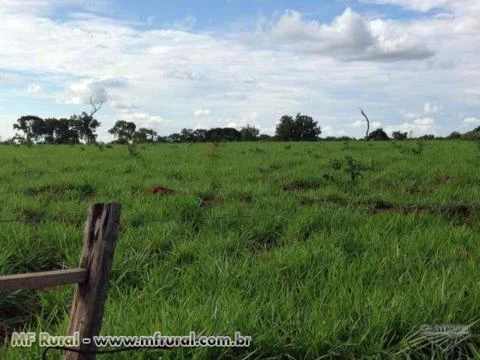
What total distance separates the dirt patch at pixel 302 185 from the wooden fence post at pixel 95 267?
7.35 metres

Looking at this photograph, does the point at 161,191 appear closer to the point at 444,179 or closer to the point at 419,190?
the point at 419,190

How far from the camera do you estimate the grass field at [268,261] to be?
11.3 ft

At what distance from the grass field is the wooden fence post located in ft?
1.91

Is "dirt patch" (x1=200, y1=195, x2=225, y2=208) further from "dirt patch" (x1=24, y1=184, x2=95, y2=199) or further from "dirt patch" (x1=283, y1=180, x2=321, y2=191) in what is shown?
"dirt patch" (x1=24, y1=184, x2=95, y2=199)

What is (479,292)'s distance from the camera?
13.1 feet

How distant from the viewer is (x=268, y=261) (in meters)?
4.95

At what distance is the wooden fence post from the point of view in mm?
2473

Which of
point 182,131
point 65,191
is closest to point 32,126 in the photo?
point 182,131

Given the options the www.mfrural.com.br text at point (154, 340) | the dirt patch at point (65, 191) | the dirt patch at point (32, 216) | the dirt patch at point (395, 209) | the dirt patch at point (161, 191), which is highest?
the dirt patch at point (161, 191)

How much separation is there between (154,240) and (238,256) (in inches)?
35.2

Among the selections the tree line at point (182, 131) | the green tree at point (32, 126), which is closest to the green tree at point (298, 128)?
the tree line at point (182, 131)

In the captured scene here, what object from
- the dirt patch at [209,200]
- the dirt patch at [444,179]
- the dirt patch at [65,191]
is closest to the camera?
the dirt patch at [209,200]

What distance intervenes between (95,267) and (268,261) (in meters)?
2.65

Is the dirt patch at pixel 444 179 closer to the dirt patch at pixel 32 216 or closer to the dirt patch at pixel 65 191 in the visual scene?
the dirt patch at pixel 65 191
